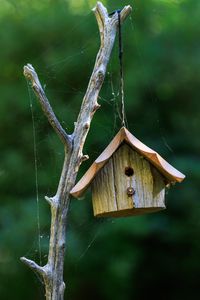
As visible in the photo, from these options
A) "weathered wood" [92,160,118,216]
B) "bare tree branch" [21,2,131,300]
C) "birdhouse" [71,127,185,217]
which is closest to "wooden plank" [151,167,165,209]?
"birdhouse" [71,127,185,217]

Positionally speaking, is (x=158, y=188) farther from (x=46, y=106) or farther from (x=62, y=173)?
(x=46, y=106)

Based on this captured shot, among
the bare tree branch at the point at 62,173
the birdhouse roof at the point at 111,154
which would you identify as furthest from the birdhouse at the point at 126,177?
the bare tree branch at the point at 62,173

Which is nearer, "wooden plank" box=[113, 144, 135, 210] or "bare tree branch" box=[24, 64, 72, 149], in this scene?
"wooden plank" box=[113, 144, 135, 210]

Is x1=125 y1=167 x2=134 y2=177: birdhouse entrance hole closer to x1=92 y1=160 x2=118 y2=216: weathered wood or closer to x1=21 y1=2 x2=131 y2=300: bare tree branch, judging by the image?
x1=92 y1=160 x2=118 y2=216: weathered wood

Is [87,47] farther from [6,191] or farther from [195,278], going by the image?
[195,278]

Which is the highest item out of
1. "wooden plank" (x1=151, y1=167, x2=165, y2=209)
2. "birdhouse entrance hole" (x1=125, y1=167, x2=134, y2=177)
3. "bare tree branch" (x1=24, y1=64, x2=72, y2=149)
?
"bare tree branch" (x1=24, y1=64, x2=72, y2=149)

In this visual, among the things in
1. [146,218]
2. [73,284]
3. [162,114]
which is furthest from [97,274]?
[162,114]

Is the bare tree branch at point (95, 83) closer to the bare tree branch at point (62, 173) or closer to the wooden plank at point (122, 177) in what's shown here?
the bare tree branch at point (62, 173)

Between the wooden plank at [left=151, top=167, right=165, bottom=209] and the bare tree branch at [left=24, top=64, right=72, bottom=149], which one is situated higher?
the bare tree branch at [left=24, top=64, right=72, bottom=149]
